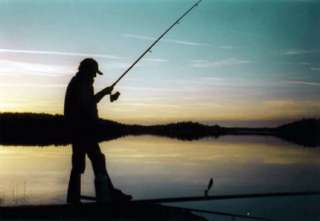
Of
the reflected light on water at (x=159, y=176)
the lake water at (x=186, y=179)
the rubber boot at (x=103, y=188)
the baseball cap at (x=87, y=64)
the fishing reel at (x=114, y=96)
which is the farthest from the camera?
the reflected light on water at (x=159, y=176)

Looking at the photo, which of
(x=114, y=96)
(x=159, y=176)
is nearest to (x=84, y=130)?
(x=114, y=96)

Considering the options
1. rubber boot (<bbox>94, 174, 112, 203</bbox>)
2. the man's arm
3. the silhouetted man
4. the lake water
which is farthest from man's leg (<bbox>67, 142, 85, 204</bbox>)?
the lake water

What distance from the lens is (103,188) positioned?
197 inches

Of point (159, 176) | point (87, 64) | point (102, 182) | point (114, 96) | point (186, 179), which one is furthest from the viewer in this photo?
point (159, 176)

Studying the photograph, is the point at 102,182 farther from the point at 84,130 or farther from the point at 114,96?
the point at 114,96

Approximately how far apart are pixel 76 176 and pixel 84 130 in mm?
367

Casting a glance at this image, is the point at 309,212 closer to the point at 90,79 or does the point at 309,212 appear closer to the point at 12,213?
the point at 90,79

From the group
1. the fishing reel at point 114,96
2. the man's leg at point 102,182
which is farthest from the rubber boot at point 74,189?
the fishing reel at point 114,96

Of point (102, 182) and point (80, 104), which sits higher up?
point (80, 104)

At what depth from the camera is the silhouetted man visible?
→ 5.05 meters

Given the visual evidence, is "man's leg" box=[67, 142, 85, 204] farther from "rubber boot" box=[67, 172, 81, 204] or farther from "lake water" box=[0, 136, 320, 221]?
"lake water" box=[0, 136, 320, 221]

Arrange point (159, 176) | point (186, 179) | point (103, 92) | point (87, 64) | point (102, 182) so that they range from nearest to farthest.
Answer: point (102, 182) < point (87, 64) < point (103, 92) < point (186, 179) < point (159, 176)

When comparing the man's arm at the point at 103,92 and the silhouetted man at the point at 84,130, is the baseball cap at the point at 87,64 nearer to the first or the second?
the silhouetted man at the point at 84,130

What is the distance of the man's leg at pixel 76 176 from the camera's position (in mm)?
5059
